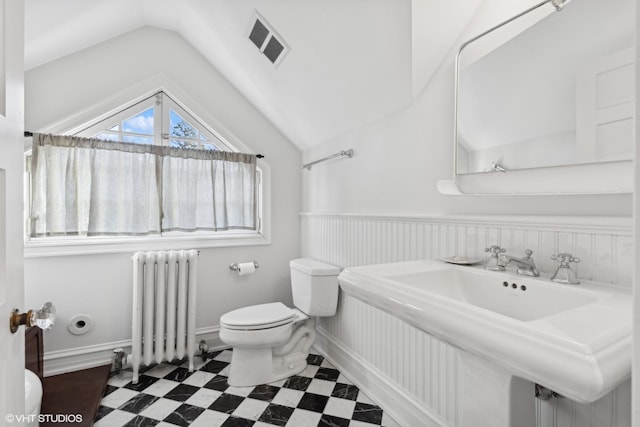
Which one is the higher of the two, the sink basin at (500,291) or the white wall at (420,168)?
the white wall at (420,168)

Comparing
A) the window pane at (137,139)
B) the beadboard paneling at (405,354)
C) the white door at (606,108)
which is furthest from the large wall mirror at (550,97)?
the window pane at (137,139)

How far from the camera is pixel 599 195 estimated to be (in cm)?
93

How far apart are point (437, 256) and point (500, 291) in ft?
1.40

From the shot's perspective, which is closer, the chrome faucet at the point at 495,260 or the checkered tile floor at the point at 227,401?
the chrome faucet at the point at 495,260

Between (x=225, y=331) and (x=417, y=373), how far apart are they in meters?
1.11

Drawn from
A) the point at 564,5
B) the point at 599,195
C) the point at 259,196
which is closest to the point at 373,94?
the point at 564,5

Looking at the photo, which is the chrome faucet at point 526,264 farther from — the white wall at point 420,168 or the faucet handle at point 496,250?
the white wall at point 420,168

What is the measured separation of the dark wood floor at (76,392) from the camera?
5.20 feet

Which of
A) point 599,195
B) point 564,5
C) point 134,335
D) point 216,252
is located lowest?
point 134,335

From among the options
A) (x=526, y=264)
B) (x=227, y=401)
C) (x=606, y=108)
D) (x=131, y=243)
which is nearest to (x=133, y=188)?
(x=131, y=243)

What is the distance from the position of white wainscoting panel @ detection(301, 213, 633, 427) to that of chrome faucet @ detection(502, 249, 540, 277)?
0.26 feet

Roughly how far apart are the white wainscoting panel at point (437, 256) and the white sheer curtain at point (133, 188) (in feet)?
2.44

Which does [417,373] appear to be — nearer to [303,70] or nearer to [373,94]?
[373,94]

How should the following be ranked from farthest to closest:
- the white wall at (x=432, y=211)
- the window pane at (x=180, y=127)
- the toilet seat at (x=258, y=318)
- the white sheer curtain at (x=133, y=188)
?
the window pane at (x=180, y=127) < the white sheer curtain at (x=133, y=188) < the toilet seat at (x=258, y=318) < the white wall at (x=432, y=211)
